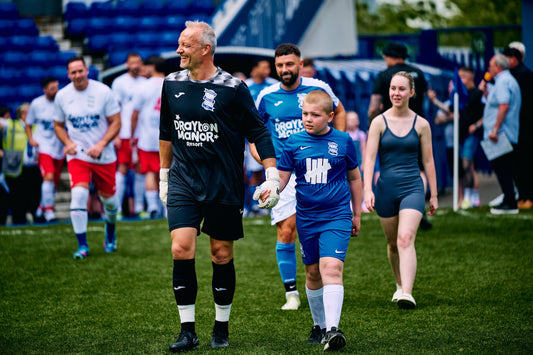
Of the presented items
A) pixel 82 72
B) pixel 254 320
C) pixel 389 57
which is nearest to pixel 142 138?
pixel 82 72

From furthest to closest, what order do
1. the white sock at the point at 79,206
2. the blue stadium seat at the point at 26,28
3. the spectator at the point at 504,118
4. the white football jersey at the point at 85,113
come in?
the blue stadium seat at the point at 26,28 < the spectator at the point at 504,118 < the white football jersey at the point at 85,113 < the white sock at the point at 79,206

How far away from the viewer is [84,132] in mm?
9180

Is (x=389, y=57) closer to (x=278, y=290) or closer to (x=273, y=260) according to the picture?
(x=273, y=260)

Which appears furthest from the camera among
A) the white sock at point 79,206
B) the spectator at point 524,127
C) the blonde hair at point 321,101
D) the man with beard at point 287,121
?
the spectator at point 524,127

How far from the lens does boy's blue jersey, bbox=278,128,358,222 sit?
550 centimetres

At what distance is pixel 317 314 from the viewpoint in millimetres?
5645

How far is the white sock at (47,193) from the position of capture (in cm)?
1270

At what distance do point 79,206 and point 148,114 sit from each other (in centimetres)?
401

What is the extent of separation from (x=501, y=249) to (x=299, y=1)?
14073 millimetres

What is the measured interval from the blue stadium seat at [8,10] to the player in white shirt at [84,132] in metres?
11.1

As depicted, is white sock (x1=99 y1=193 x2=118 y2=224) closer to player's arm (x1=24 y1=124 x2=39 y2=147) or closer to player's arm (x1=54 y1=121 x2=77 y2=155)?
player's arm (x1=54 y1=121 x2=77 y2=155)

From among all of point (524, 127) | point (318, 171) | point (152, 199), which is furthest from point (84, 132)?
point (524, 127)

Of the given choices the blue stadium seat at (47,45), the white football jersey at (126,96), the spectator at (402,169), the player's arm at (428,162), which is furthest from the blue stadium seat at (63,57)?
the player's arm at (428,162)

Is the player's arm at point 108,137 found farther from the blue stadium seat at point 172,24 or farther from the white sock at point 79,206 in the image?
the blue stadium seat at point 172,24
